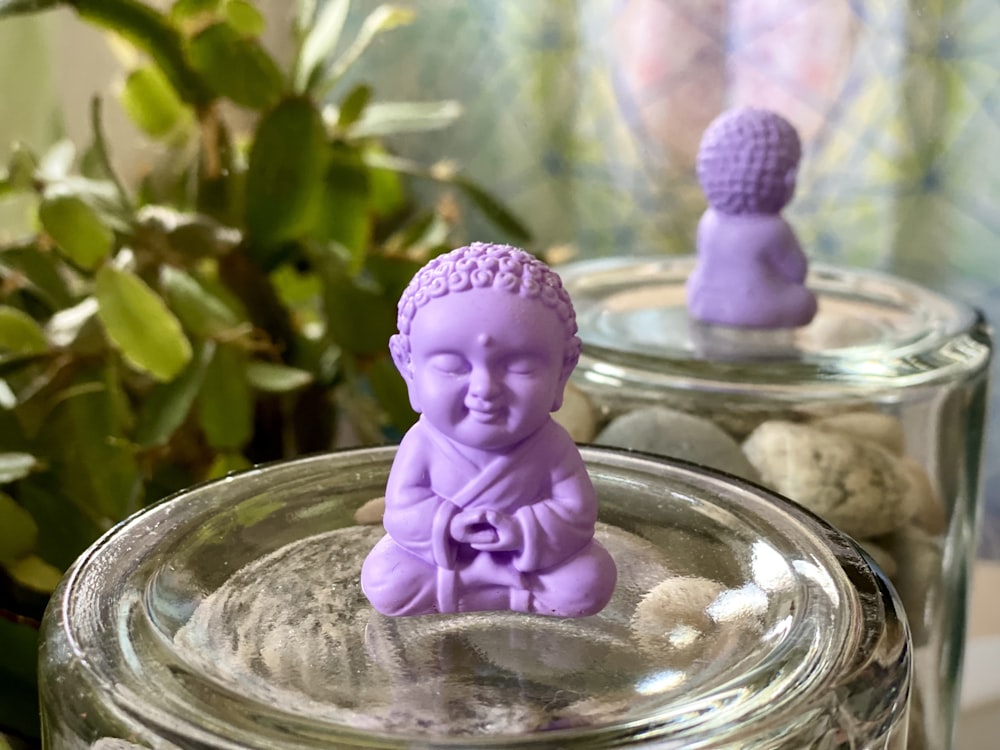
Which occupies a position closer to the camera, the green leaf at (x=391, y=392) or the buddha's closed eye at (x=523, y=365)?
the buddha's closed eye at (x=523, y=365)

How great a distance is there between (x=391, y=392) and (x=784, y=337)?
24 cm

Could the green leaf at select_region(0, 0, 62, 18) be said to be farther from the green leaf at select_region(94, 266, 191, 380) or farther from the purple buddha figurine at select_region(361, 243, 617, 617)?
the purple buddha figurine at select_region(361, 243, 617, 617)

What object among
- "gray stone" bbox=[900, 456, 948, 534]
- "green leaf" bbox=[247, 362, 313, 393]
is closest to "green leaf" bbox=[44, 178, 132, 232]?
"green leaf" bbox=[247, 362, 313, 393]

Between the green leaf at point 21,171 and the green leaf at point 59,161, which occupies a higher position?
the green leaf at point 21,171

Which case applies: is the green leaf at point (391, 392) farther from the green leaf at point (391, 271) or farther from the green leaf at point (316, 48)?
the green leaf at point (316, 48)

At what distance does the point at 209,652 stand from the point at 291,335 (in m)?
0.42

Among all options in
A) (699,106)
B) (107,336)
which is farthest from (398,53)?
(107,336)

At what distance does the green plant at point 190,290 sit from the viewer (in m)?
0.53

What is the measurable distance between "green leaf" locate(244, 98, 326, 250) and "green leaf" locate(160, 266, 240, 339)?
0.35ft

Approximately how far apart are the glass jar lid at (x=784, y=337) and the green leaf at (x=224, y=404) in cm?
18

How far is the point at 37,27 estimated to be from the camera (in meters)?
0.77

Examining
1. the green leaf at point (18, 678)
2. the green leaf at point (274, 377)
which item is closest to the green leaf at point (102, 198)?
the green leaf at point (274, 377)

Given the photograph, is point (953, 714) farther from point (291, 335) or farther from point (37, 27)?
point (37, 27)

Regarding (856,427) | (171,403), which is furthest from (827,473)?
(171,403)
